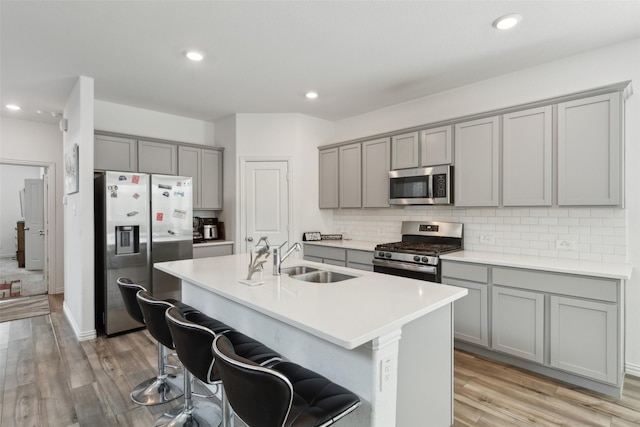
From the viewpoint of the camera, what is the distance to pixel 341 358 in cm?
153

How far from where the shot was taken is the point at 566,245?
3.04 meters

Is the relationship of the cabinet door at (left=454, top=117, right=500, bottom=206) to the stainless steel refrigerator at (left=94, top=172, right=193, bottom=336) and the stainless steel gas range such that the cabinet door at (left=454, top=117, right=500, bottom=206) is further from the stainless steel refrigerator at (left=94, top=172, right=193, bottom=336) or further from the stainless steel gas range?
the stainless steel refrigerator at (left=94, top=172, right=193, bottom=336)

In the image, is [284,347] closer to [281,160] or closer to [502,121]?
[502,121]

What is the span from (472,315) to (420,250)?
0.76 meters

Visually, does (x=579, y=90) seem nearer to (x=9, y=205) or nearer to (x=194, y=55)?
(x=194, y=55)

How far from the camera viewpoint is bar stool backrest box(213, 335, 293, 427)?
1.16 metres

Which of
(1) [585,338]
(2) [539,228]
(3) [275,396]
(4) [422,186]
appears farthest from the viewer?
(4) [422,186]

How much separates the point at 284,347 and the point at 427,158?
2.70m

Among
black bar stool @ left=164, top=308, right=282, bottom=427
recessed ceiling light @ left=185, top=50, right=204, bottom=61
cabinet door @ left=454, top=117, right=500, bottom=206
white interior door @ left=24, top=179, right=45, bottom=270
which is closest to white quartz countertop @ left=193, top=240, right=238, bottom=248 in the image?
recessed ceiling light @ left=185, top=50, right=204, bottom=61

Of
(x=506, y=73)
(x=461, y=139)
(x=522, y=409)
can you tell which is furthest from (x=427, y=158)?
(x=522, y=409)

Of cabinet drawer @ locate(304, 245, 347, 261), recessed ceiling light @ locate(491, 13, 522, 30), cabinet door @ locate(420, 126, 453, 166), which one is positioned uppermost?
recessed ceiling light @ locate(491, 13, 522, 30)

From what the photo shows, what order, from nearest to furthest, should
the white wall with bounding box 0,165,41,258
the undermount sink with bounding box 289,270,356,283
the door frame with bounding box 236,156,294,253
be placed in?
1. the undermount sink with bounding box 289,270,356,283
2. the door frame with bounding box 236,156,294,253
3. the white wall with bounding box 0,165,41,258

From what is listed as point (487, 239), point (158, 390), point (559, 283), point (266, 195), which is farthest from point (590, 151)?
point (158, 390)

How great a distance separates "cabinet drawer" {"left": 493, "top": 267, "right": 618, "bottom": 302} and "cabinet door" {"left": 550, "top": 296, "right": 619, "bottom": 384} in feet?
0.19
